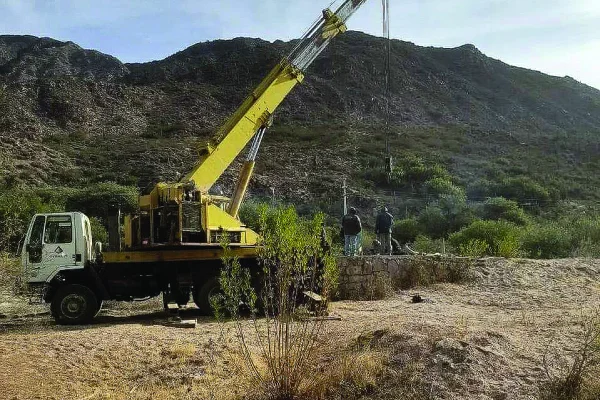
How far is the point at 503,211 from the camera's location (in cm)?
2838

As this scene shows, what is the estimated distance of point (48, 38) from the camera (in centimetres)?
8100

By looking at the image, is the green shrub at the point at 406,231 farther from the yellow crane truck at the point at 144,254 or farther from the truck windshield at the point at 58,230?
the truck windshield at the point at 58,230

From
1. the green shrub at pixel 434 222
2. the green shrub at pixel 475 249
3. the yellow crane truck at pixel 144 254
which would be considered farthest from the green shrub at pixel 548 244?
the yellow crane truck at pixel 144 254

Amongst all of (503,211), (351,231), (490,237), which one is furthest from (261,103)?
(503,211)

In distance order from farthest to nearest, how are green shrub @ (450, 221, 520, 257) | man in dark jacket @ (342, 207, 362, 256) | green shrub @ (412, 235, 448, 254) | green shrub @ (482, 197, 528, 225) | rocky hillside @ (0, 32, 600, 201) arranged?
rocky hillside @ (0, 32, 600, 201)
green shrub @ (482, 197, 528, 225)
green shrub @ (412, 235, 448, 254)
green shrub @ (450, 221, 520, 257)
man in dark jacket @ (342, 207, 362, 256)

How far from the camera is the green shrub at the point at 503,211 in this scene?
2748cm

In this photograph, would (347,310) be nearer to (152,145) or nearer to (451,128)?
(152,145)

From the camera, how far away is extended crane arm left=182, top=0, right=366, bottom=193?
13.8 m

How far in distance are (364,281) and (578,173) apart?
33.1 m

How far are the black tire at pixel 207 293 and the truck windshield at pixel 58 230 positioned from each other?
103 inches

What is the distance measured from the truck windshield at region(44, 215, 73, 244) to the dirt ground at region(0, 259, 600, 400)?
5.20ft

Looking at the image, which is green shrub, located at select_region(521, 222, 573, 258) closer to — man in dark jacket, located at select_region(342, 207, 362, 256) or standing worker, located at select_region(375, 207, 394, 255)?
standing worker, located at select_region(375, 207, 394, 255)

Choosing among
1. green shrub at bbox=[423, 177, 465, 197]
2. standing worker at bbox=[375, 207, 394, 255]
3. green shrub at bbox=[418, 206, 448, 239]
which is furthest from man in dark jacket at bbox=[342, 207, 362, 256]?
green shrub at bbox=[423, 177, 465, 197]

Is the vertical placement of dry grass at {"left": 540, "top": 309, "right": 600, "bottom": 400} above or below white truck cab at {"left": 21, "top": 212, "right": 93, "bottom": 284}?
below
